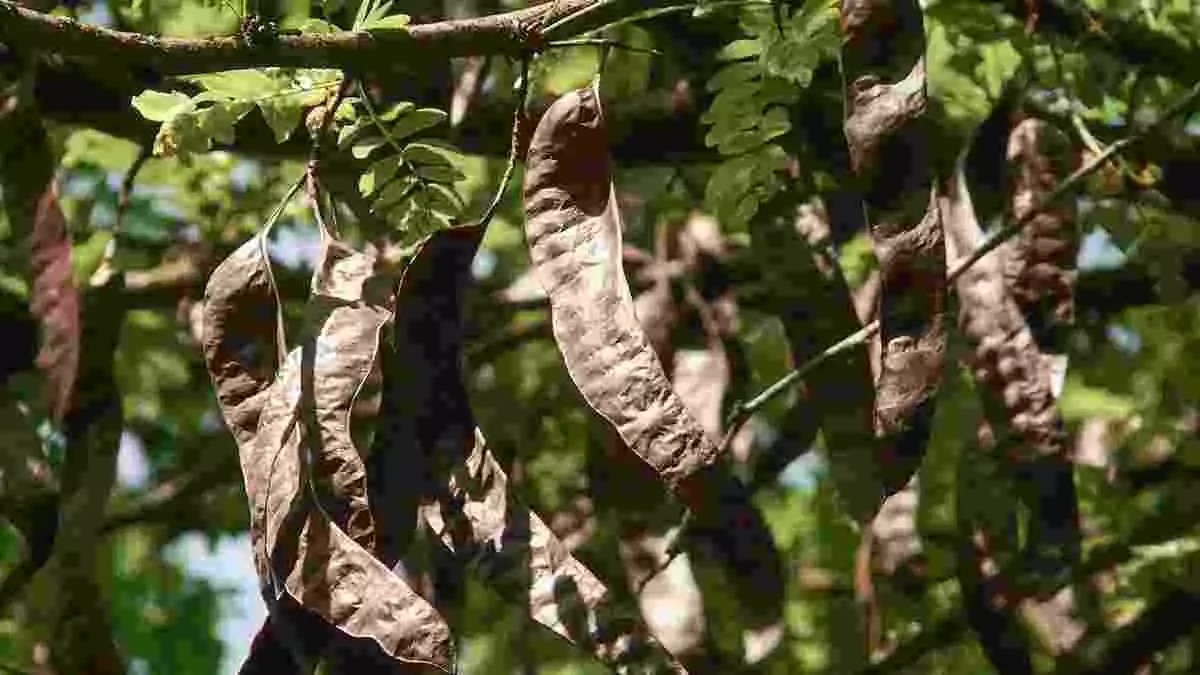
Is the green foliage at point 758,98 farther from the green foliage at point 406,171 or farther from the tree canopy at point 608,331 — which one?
the green foliage at point 406,171

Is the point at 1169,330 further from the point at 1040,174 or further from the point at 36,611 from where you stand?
the point at 36,611

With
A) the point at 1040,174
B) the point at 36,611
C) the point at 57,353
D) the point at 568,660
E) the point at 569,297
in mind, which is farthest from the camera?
the point at 568,660

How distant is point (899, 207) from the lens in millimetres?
1828


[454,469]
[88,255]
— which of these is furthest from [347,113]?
[88,255]

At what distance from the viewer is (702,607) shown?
2.60 m

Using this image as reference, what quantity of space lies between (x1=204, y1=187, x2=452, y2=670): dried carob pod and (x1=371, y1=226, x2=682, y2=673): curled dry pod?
0.17 feet

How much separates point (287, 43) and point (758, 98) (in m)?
0.80

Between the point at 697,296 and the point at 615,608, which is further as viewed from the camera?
the point at 697,296

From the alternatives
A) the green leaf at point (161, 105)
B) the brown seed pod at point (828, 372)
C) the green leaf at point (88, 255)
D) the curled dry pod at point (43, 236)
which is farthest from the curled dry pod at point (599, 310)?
the green leaf at point (88, 255)

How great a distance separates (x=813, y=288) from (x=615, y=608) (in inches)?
38.4

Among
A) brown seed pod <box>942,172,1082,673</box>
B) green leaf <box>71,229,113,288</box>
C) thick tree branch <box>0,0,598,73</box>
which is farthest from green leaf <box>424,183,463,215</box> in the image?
green leaf <box>71,229,113,288</box>

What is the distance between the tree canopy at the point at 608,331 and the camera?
5.78ft

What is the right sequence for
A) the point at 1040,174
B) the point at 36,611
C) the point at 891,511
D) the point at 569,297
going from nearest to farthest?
the point at 569,297
the point at 1040,174
the point at 891,511
the point at 36,611

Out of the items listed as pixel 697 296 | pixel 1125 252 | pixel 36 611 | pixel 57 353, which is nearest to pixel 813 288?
pixel 697 296
